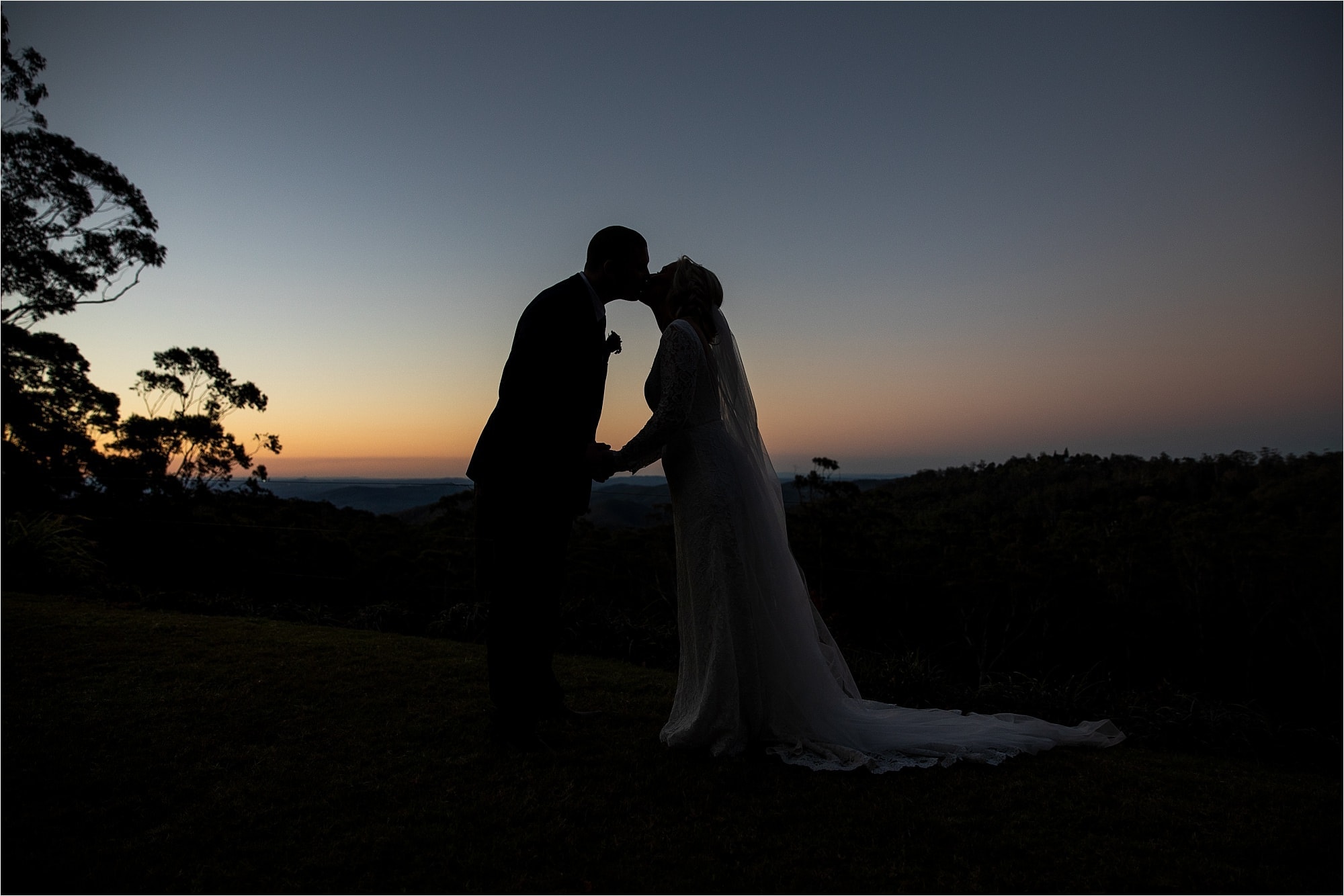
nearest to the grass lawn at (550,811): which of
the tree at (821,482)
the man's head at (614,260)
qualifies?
the man's head at (614,260)

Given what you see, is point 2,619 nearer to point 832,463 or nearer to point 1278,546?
point 832,463

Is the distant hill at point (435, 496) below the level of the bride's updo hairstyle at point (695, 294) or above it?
below

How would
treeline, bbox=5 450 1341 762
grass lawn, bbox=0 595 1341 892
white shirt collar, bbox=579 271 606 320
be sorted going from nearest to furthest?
1. grass lawn, bbox=0 595 1341 892
2. white shirt collar, bbox=579 271 606 320
3. treeline, bbox=5 450 1341 762

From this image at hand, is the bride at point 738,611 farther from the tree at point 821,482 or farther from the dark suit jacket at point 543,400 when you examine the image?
the tree at point 821,482

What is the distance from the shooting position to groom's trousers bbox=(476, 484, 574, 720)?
311 cm

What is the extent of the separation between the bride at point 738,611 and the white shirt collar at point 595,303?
344 mm

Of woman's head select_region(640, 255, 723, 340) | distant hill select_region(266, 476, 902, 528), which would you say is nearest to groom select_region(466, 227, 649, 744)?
woman's head select_region(640, 255, 723, 340)

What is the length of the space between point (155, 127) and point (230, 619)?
615cm

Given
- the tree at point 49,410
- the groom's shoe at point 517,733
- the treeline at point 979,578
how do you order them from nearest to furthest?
1. the groom's shoe at point 517,733
2. the treeline at point 979,578
3. the tree at point 49,410

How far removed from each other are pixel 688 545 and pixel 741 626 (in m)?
0.47

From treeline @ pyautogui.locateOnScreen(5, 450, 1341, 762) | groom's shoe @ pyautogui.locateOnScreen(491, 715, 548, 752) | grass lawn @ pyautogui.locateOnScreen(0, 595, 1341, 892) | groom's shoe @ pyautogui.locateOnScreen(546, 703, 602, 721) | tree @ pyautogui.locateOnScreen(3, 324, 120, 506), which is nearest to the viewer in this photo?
grass lawn @ pyautogui.locateOnScreen(0, 595, 1341, 892)

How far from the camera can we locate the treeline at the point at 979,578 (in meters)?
4.79

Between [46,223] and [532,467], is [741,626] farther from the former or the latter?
[46,223]

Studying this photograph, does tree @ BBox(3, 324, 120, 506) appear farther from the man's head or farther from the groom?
the man's head
